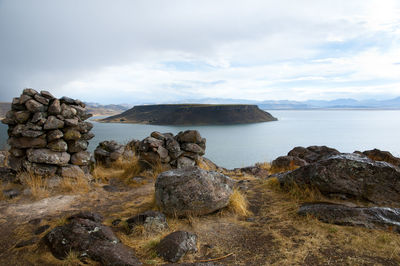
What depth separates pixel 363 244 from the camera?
4121 mm

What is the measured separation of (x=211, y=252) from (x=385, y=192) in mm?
4313

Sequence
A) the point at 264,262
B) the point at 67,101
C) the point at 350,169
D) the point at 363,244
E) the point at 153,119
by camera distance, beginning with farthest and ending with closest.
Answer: the point at 153,119
the point at 67,101
the point at 350,169
the point at 363,244
the point at 264,262

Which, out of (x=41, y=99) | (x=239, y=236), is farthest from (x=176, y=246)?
(x=41, y=99)

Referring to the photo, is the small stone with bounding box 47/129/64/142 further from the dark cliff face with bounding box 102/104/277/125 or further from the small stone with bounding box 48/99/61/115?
the dark cliff face with bounding box 102/104/277/125

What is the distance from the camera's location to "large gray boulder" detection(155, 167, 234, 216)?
5.46 m

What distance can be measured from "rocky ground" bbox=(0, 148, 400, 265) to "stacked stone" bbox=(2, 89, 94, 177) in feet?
4.35

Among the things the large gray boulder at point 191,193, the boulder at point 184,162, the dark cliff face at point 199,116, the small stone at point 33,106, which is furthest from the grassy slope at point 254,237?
the dark cliff face at point 199,116

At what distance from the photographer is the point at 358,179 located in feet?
18.8

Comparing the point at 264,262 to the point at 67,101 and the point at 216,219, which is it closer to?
the point at 216,219

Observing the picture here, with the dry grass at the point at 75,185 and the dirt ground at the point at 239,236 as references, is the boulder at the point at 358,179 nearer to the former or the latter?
the dirt ground at the point at 239,236

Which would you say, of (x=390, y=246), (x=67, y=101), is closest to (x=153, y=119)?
(x=67, y=101)

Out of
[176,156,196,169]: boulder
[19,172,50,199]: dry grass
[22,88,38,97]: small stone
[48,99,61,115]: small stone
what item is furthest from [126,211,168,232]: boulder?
[22,88,38,97]: small stone

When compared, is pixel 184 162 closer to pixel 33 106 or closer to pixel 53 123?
pixel 53 123

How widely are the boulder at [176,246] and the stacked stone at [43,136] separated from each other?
5.62 metres
